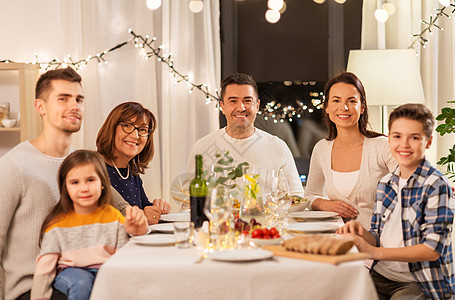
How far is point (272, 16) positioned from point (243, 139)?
4.99 feet

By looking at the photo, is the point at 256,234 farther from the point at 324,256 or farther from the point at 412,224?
the point at 412,224

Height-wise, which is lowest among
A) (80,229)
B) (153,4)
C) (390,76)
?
(80,229)

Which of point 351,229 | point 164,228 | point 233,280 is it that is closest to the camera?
point 233,280

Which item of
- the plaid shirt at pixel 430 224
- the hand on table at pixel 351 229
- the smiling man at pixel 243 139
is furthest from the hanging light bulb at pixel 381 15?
the hand on table at pixel 351 229

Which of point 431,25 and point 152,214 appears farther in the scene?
point 431,25

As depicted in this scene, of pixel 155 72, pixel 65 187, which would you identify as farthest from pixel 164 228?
pixel 155 72

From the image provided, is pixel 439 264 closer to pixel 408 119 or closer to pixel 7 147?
pixel 408 119

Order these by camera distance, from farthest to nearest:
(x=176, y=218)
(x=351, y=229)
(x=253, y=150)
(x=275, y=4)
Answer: (x=275, y=4) < (x=253, y=150) < (x=176, y=218) < (x=351, y=229)

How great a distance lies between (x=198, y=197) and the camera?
218 cm

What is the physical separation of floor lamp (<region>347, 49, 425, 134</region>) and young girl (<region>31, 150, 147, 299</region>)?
2.25m

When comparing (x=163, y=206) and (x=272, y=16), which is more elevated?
(x=272, y=16)

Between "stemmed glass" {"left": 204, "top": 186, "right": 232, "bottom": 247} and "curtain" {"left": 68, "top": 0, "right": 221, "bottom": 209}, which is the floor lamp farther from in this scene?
"stemmed glass" {"left": 204, "top": 186, "right": 232, "bottom": 247}

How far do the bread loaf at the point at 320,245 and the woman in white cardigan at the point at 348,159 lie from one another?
3.29ft

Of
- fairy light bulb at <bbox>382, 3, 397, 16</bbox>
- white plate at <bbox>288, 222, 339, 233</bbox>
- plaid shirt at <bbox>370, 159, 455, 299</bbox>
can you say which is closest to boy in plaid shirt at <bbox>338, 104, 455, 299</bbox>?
plaid shirt at <bbox>370, 159, 455, 299</bbox>
